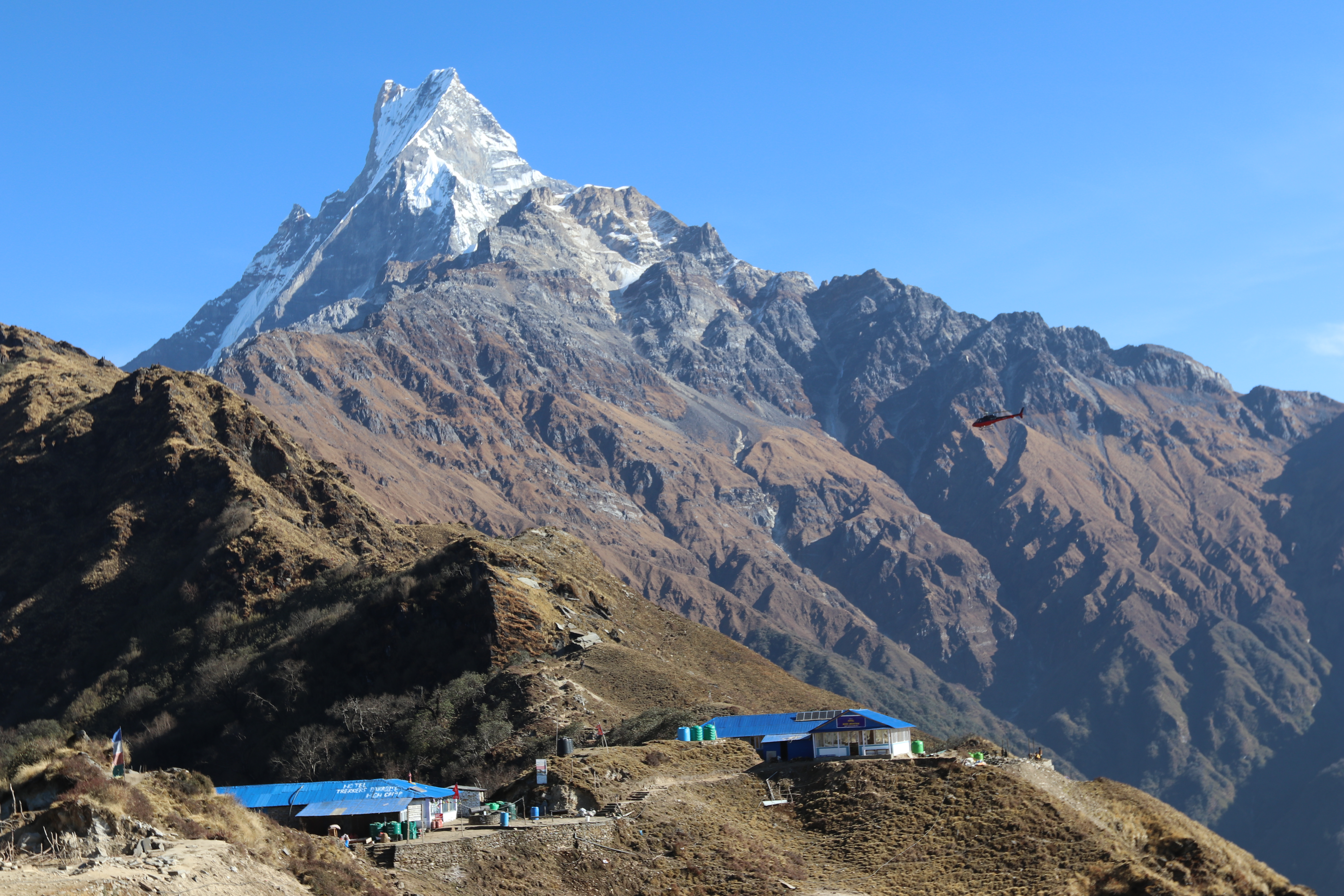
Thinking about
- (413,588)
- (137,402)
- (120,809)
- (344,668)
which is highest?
(137,402)

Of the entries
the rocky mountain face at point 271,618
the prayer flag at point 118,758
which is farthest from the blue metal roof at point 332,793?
the rocky mountain face at point 271,618

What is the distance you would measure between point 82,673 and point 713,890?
288ft

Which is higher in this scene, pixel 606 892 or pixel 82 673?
pixel 82 673

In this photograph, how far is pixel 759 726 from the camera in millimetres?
76688

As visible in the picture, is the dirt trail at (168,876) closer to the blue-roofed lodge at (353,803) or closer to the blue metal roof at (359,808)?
the blue metal roof at (359,808)

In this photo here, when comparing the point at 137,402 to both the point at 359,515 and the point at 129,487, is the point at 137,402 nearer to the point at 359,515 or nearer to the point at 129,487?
the point at 129,487

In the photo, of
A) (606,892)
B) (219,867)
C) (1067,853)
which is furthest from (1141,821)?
(219,867)

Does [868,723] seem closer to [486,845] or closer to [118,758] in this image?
[486,845]

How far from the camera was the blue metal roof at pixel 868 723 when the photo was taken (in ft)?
219

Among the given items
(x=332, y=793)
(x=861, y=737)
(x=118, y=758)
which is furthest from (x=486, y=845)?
(x=861, y=737)

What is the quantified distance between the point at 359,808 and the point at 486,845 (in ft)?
28.9

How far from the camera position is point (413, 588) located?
115938mm

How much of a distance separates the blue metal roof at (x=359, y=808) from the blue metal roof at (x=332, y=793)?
36 centimetres

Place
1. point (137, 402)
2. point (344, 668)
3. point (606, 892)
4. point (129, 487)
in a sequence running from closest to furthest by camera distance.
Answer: point (606, 892) → point (344, 668) → point (129, 487) → point (137, 402)
